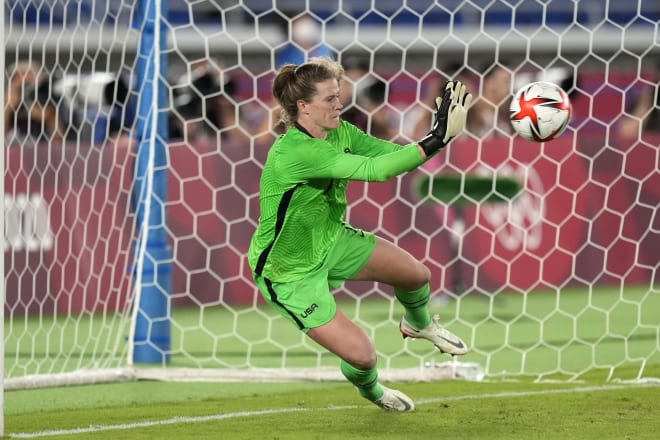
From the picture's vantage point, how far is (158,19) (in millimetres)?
7629

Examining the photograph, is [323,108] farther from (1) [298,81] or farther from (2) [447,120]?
(2) [447,120]

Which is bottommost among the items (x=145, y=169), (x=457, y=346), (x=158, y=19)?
(x=457, y=346)

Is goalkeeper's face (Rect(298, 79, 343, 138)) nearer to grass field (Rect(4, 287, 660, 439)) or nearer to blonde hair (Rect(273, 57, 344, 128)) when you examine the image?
blonde hair (Rect(273, 57, 344, 128))

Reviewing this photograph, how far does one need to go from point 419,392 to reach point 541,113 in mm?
1767

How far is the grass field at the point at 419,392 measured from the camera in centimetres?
544

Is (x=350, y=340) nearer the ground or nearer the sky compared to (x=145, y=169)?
nearer the ground

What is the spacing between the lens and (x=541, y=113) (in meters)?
5.66

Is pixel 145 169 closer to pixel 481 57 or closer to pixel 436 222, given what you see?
pixel 436 222

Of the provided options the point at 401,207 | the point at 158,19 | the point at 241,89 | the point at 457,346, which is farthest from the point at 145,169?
the point at 241,89

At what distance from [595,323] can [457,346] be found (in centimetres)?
359

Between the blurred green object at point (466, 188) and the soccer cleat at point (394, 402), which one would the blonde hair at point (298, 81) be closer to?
the soccer cleat at point (394, 402)

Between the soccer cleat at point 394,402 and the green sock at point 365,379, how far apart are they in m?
0.05

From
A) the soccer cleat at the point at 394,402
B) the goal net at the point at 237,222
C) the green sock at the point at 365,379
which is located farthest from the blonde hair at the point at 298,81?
the goal net at the point at 237,222

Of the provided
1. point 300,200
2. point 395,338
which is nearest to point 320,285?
point 300,200
